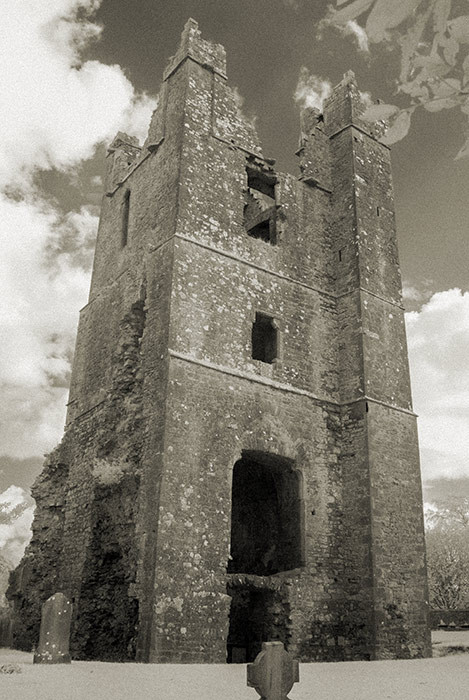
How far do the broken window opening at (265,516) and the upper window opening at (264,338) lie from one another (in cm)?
243

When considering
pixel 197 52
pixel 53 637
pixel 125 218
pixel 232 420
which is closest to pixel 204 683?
pixel 53 637

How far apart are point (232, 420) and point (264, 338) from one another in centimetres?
302

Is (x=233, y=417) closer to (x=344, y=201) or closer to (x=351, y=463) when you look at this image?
(x=351, y=463)

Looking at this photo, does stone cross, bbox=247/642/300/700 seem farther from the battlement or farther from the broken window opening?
the battlement

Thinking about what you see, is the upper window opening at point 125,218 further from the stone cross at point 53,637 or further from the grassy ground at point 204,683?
the grassy ground at point 204,683

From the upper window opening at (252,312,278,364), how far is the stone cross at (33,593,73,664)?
6.97m

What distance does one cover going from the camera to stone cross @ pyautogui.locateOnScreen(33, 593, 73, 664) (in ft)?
33.1

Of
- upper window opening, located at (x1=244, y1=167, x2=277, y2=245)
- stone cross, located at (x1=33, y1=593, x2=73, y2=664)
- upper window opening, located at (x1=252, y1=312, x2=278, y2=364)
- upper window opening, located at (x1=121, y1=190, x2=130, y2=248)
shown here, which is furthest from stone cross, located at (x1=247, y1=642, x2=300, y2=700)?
upper window opening, located at (x1=121, y1=190, x2=130, y2=248)

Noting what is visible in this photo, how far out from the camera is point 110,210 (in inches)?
744

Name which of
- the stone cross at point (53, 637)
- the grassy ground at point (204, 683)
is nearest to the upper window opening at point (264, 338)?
the grassy ground at point (204, 683)

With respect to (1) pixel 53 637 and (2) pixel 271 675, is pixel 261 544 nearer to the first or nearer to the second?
(1) pixel 53 637

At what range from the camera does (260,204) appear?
17.5m

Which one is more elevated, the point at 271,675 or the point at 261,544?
the point at 261,544

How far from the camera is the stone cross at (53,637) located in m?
10.1
